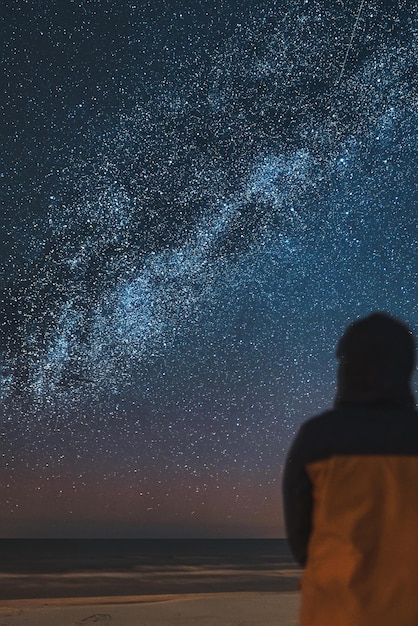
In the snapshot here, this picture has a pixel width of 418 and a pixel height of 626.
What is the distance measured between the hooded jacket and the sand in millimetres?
6692

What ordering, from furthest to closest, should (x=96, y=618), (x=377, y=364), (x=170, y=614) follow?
(x=170, y=614) < (x=96, y=618) < (x=377, y=364)

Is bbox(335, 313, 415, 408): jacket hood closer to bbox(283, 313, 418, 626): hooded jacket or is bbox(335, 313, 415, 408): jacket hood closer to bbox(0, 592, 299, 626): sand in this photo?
bbox(283, 313, 418, 626): hooded jacket

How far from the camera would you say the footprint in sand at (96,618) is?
877cm

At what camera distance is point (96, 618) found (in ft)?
30.0

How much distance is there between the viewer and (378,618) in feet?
6.18

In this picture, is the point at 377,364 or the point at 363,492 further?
the point at 377,364

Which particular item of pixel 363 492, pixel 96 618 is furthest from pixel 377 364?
pixel 96 618

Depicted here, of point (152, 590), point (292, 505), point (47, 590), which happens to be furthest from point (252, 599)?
point (47, 590)

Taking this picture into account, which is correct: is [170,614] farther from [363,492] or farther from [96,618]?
[363,492]

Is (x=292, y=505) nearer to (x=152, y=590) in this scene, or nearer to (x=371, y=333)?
(x=371, y=333)

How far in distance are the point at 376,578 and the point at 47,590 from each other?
27197mm

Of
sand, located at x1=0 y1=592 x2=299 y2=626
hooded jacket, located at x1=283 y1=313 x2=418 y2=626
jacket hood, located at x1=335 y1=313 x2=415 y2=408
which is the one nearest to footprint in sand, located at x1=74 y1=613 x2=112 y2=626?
sand, located at x1=0 y1=592 x2=299 y2=626

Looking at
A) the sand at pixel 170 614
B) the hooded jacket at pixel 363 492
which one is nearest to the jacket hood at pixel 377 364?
the hooded jacket at pixel 363 492

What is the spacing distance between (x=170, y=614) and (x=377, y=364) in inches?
339
